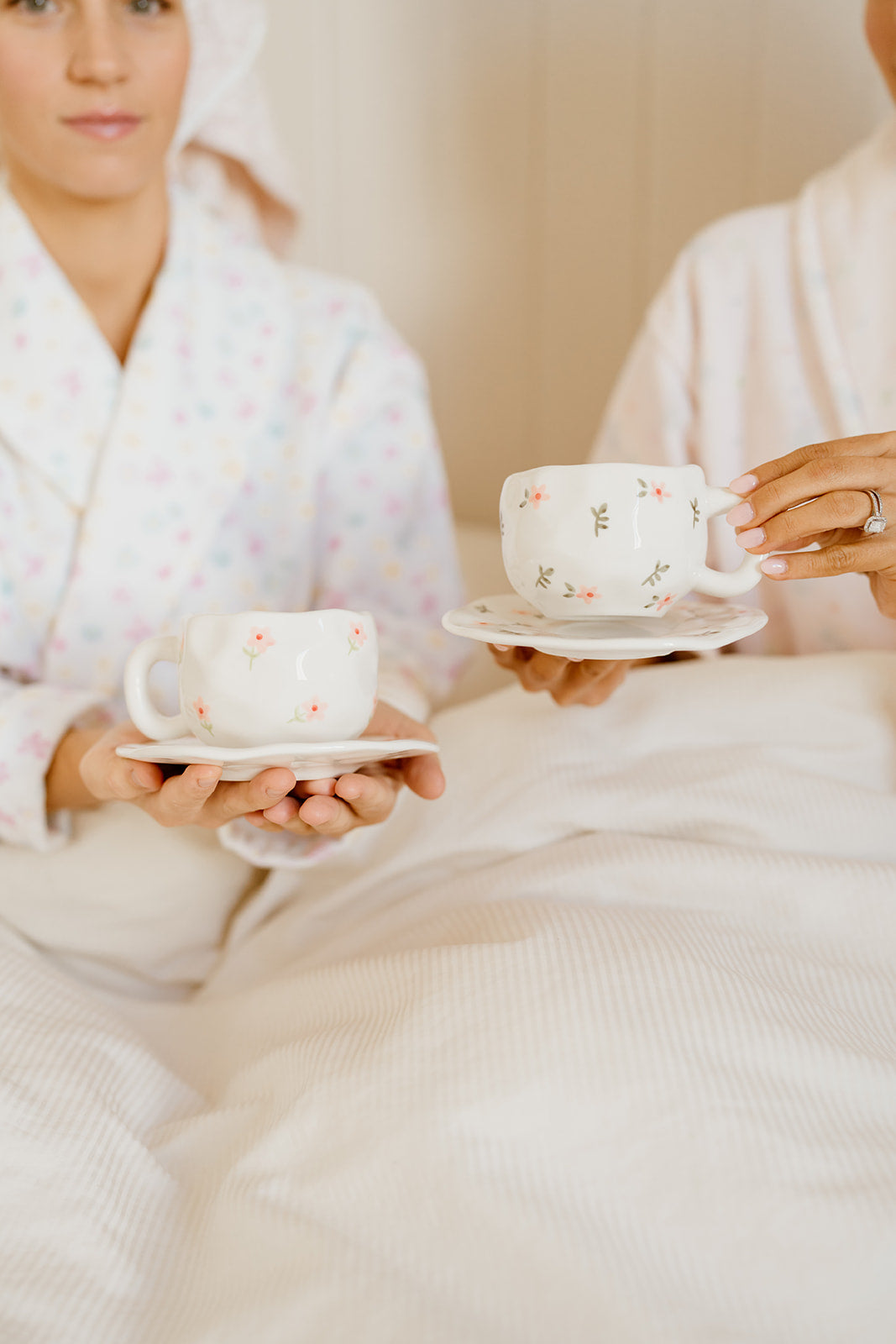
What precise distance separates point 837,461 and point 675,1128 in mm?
405

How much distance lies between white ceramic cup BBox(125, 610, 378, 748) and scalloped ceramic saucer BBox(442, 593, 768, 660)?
2.8 inches

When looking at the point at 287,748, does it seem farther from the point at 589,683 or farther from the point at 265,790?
the point at 589,683

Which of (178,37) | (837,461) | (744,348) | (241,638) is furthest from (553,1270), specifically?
(178,37)

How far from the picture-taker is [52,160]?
1.05m

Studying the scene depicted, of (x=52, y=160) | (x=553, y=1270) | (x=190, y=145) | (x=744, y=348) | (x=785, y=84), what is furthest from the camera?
(x=785, y=84)

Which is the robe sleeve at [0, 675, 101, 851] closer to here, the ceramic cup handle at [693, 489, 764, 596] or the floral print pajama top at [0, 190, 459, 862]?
the floral print pajama top at [0, 190, 459, 862]

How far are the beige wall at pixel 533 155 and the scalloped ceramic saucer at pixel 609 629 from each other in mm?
889

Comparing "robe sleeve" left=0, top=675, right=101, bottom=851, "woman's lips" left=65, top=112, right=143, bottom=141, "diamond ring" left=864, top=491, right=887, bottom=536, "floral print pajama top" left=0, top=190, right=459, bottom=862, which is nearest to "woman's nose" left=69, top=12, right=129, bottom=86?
"woman's lips" left=65, top=112, right=143, bottom=141

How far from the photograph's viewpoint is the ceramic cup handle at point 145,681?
775mm

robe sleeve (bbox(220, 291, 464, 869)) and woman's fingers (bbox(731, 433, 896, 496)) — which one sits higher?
woman's fingers (bbox(731, 433, 896, 496))

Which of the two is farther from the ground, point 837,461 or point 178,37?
point 178,37

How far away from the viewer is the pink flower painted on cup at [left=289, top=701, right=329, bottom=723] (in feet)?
2.35

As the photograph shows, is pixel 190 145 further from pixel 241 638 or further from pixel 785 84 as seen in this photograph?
pixel 241 638

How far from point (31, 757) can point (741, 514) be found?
1.95ft
